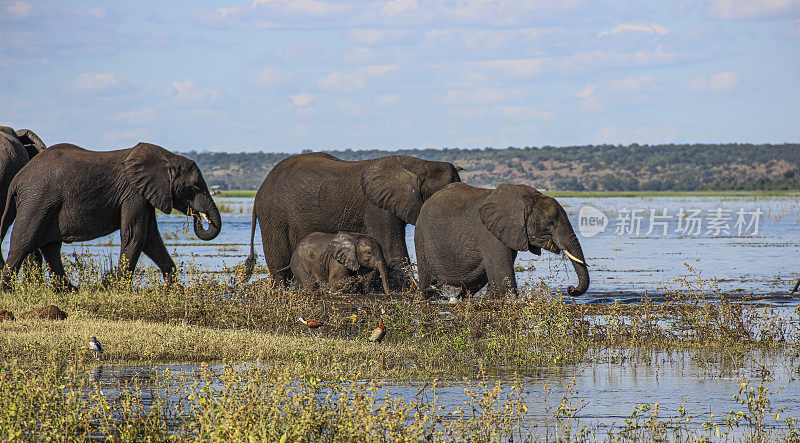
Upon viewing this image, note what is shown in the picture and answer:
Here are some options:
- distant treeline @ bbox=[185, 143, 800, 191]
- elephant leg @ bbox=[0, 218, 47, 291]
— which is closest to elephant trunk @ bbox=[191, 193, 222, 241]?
elephant leg @ bbox=[0, 218, 47, 291]

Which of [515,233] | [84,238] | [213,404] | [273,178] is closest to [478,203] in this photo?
[515,233]

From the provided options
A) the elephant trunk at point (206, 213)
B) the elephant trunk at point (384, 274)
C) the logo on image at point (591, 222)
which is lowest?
the logo on image at point (591, 222)

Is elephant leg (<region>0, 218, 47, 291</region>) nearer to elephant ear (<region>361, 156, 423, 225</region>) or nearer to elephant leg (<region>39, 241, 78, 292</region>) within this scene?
elephant leg (<region>39, 241, 78, 292</region>)

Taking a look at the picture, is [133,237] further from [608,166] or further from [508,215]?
[608,166]

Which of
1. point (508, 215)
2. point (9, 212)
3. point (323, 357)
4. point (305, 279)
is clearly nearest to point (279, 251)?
point (305, 279)

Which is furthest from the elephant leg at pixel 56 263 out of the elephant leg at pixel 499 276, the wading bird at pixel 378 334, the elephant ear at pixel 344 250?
the elephant leg at pixel 499 276

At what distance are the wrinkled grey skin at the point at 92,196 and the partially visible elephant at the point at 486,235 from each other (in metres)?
3.71

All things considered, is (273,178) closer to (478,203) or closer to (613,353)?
(478,203)

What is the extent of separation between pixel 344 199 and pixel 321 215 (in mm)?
512

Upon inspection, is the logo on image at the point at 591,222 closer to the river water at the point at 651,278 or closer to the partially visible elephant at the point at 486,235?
the river water at the point at 651,278

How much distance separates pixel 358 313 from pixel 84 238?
4234 mm

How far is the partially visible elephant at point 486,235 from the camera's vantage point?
1399cm

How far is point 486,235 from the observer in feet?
48.2

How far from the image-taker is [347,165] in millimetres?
17828
